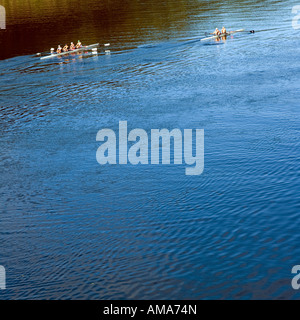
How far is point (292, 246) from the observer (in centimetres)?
1623

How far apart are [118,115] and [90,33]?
3819 cm

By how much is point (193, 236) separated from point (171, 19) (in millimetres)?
58378

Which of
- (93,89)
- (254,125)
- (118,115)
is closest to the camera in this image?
(254,125)

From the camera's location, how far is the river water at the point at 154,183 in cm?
1541

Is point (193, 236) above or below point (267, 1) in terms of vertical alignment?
below

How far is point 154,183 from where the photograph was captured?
21.5 metres

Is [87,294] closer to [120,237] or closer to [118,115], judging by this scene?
[120,237]

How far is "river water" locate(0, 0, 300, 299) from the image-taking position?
15.4 metres
